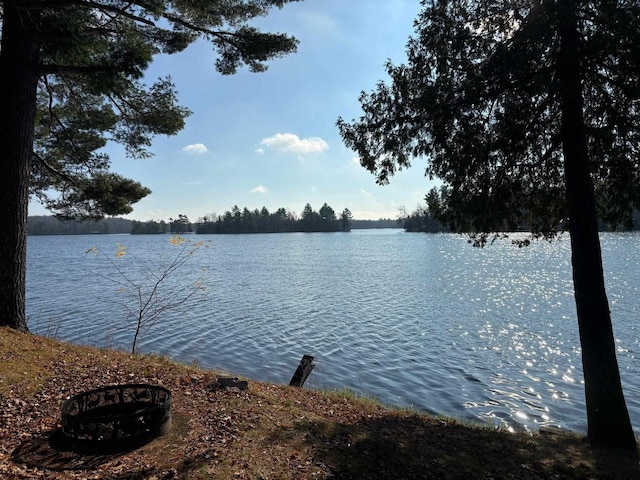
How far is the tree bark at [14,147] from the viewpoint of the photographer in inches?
307

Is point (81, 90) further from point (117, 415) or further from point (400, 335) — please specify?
point (400, 335)

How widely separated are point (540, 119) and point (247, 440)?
6.46 metres

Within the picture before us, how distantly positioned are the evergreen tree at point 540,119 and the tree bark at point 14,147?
20.9ft

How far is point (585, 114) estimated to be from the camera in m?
7.02

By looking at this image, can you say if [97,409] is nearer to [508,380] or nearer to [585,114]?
[585,114]

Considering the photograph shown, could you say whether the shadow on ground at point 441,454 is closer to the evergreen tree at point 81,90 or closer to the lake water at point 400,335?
the lake water at point 400,335

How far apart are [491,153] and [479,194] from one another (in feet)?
2.60

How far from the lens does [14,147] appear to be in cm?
787

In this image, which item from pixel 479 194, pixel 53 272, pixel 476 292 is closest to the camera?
pixel 479 194

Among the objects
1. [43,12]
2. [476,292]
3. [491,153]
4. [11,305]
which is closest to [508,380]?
[491,153]

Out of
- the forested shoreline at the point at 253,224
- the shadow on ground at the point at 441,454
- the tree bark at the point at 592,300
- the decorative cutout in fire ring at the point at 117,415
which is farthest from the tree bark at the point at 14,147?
the forested shoreline at the point at 253,224

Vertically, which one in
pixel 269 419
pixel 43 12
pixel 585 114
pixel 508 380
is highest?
pixel 43 12

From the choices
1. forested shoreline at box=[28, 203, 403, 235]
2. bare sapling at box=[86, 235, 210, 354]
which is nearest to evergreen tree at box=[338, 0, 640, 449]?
bare sapling at box=[86, 235, 210, 354]

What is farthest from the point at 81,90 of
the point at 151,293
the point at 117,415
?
the point at 117,415
